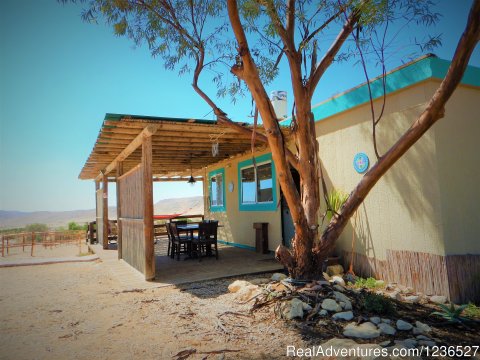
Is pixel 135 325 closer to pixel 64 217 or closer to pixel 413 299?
pixel 413 299

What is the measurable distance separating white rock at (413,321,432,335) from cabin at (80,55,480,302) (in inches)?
49.7

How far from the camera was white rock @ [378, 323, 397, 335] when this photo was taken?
304 centimetres

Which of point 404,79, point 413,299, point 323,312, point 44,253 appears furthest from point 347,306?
point 44,253

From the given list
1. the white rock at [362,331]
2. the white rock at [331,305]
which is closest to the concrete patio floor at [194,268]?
the white rock at [331,305]

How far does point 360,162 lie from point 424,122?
2.26m

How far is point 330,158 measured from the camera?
20.8ft

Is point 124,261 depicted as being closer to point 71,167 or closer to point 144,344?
point 144,344

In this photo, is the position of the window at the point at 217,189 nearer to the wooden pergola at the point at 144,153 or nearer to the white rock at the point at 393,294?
the wooden pergola at the point at 144,153

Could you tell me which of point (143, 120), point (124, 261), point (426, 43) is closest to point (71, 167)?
point (124, 261)

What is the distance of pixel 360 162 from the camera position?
219 inches

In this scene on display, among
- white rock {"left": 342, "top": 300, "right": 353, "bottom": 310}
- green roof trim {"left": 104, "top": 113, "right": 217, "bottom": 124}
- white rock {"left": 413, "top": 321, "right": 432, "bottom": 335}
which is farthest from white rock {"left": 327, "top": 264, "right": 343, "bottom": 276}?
green roof trim {"left": 104, "top": 113, "right": 217, "bottom": 124}

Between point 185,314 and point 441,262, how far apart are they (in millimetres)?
3584

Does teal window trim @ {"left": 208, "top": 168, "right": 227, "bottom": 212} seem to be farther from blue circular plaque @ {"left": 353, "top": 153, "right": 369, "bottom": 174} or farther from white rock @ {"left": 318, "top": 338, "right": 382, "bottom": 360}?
Answer: white rock @ {"left": 318, "top": 338, "right": 382, "bottom": 360}

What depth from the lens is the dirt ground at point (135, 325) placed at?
300 centimetres
